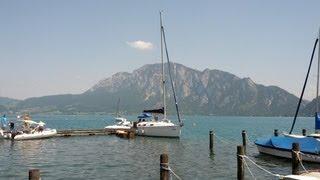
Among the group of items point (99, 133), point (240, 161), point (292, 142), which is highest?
point (292, 142)

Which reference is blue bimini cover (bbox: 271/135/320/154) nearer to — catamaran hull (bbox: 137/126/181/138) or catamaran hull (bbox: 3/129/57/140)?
catamaran hull (bbox: 137/126/181/138)

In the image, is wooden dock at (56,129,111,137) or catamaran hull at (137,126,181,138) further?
wooden dock at (56,129,111,137)

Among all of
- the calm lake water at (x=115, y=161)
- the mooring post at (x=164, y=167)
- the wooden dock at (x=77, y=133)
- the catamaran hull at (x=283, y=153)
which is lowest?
the calm lake water at (x=115, y=161)

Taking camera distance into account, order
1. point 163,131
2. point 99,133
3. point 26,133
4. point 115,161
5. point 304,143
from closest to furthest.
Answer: point 304,143 < point 115,161 < point 26,133 < point 163,131 < point 99,133

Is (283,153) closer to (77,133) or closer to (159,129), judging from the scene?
(159,129)

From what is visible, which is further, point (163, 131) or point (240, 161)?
point (163, 131)

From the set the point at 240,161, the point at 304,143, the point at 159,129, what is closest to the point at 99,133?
the point at 159,129

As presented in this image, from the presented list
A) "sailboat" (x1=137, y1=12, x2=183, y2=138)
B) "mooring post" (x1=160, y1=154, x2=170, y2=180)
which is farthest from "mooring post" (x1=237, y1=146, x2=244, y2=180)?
"sailboat" (x1=137, y1=12, x2=183, y2=138)

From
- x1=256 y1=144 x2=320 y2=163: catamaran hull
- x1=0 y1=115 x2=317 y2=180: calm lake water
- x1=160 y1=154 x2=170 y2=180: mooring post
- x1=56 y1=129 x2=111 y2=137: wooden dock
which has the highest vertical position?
x1=160 y1=154 x2=170 y2=180: mooring post

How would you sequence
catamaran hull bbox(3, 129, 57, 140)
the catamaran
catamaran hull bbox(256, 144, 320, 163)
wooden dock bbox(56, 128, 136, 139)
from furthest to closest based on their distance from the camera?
wooden dock bbox(56, 128, 136, 139)
the catamaran
catamaran hull bbox(3, 129, 57, 140)
catamaran hull bbox(256, 144, 320, 163)

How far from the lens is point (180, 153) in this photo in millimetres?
49156

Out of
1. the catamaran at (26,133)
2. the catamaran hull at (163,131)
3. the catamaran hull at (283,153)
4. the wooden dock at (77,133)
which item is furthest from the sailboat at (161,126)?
the catamaran hull at (283,153)

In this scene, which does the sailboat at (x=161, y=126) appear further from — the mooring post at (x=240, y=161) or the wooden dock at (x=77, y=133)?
the mooring post at (x=240, y=161)

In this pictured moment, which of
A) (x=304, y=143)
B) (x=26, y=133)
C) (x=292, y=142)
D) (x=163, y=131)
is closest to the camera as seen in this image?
(x=304, y=143)
